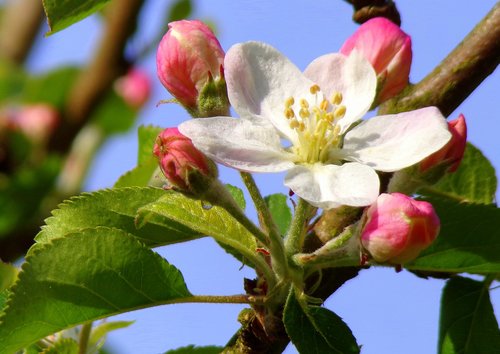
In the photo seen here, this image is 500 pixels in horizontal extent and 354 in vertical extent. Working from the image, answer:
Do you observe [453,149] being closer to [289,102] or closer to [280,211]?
[289,102]

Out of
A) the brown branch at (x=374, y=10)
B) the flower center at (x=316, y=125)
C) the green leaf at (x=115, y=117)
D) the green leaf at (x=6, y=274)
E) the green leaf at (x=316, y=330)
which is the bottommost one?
the green leaf at (x=316, y=330)

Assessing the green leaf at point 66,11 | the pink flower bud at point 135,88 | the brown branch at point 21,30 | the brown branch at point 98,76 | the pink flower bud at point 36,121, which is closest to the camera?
the green leaf at point 66,11

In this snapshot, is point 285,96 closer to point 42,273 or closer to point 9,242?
point 42,273

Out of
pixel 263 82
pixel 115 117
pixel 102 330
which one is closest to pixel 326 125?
pixel 263 82

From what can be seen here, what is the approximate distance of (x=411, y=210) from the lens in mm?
1122

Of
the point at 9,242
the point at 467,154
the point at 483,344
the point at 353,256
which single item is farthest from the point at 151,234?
the point at 9,242

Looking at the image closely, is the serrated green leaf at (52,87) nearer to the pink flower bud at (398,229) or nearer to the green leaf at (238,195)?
the green leaf at (238,195)

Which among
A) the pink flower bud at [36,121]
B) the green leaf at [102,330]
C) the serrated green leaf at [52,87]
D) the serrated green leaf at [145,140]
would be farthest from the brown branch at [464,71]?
the serrated green leaf at [52,87]

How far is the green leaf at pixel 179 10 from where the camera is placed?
4.22m

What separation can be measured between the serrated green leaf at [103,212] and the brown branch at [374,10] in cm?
53

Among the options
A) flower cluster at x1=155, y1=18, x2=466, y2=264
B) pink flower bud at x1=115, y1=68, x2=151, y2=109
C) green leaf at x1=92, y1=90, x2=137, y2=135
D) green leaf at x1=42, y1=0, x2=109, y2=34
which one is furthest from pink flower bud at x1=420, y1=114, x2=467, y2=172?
pink flower bud at x1=115, y1=68, x2=151, y2=109

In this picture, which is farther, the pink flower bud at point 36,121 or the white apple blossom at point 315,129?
the pink flower bud at point 36,121

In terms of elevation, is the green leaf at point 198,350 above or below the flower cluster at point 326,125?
below

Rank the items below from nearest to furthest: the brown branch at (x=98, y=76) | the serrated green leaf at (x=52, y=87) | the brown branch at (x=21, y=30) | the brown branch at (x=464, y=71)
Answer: the brown branch at (x=464, y=71)
the brown branch at (x=98, y=76)
the serrated green leaf at (x=52, y=87)
the brown branch at (x=21, y=30)
